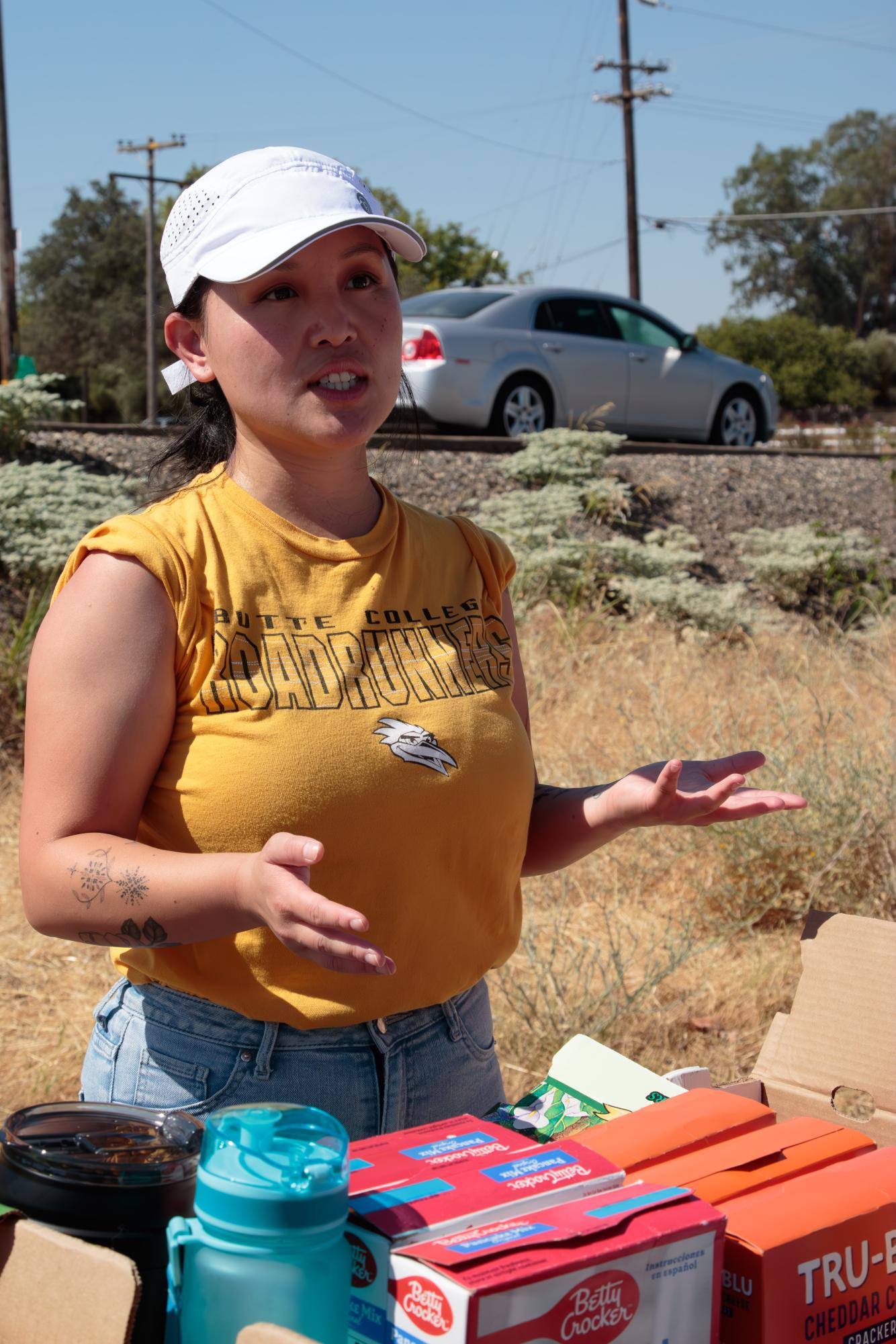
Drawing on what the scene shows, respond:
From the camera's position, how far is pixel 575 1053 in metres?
1.81

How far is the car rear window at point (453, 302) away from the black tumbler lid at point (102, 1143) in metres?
10.0

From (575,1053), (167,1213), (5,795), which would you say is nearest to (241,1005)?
(167,1213)

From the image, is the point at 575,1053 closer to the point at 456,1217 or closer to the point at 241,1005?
the point at 241,1005

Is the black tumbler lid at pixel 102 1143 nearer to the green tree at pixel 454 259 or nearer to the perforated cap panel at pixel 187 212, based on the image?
the perforated cap panel at pixel 187 212

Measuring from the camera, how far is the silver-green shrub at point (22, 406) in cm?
808

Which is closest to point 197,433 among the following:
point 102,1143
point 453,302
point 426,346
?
point 102,1143

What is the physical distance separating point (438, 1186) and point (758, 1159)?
1.37 ft

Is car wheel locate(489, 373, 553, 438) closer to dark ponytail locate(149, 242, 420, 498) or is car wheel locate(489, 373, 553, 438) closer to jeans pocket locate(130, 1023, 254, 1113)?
dark ponytail locate(149, 242, 420, 498)

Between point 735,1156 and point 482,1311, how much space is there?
50 centimetres

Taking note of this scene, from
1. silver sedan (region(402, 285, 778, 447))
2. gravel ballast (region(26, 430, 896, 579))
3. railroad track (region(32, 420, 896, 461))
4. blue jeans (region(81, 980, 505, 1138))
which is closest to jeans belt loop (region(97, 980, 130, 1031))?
blue jeans (region(81, 980, 505, 1138))

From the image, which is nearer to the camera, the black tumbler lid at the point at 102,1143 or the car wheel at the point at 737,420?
the black tumbler lid at the point at 102,1143

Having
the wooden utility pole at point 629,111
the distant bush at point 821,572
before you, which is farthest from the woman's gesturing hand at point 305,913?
the wooden utility pole at point 629,111

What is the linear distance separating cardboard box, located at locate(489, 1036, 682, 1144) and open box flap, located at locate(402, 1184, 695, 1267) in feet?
1.28

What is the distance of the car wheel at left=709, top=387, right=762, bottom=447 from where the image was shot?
42.5 ft
